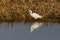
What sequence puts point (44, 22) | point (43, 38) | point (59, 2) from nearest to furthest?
point (43, 38) → point (44, 22) → point (59, 2)

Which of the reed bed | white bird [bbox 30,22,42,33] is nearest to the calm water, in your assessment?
white bird [bbox 30,22,42,33]

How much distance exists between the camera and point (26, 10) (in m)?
7.88

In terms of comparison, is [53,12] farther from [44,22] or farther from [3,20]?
[3,20]

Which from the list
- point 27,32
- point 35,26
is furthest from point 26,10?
point 27,32

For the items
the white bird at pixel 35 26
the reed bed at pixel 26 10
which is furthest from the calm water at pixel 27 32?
the reed bed at pixel 26 10

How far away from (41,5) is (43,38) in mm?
1195

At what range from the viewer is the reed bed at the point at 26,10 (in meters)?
7.64

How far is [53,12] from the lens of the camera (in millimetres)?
7770

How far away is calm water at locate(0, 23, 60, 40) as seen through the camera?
7.03m

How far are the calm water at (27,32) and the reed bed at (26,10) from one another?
0.59ft

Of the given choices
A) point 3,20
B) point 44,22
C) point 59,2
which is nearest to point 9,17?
point 3,20

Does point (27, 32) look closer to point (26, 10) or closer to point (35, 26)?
point (35, 26)

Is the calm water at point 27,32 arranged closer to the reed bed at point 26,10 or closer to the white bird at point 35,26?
the white bird at point 35,26

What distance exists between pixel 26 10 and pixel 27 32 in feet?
2.59
